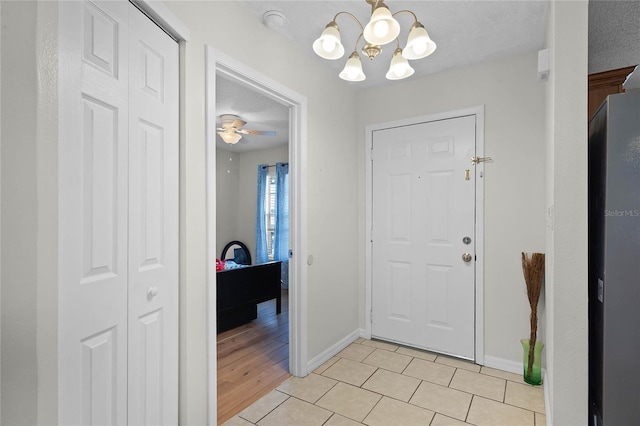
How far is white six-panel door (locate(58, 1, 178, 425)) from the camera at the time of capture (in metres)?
1.10

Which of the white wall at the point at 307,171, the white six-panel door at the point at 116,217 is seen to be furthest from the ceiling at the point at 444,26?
the white six-panel door at the point at 116,217

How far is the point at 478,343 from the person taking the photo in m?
2.71

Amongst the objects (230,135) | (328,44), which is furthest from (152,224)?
(230,135)

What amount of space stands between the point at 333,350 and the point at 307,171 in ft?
5.22

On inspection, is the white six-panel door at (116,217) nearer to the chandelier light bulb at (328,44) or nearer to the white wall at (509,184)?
Answer: the chandelier light bulb at (328,44)

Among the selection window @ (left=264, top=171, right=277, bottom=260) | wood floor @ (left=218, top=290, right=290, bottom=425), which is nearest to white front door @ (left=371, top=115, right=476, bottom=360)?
wood floor @ (left=218, top=290, right=290, bottom=425)

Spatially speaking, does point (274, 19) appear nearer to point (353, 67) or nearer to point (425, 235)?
point (353, 67)

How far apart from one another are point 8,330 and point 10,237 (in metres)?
0.25

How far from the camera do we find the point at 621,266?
140 cm

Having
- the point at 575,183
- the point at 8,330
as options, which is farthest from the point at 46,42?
the point at 575,183

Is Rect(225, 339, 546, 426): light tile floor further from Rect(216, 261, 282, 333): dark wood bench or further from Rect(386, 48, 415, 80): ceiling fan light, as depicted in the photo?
Rect(386, 48, 415, 80): ceiling fan light

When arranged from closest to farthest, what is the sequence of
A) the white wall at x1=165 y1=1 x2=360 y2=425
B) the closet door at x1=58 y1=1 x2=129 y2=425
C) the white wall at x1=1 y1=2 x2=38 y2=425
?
the white wall at x1=1 y1=2 x2=38 y2=425 → the closet door at x1=58 y1=1 x2=129 y2=425 → the white wall at x1=165 y1=1 x2=360 y2=425

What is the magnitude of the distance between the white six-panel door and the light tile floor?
84 cm

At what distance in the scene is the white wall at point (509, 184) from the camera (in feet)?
8.21
